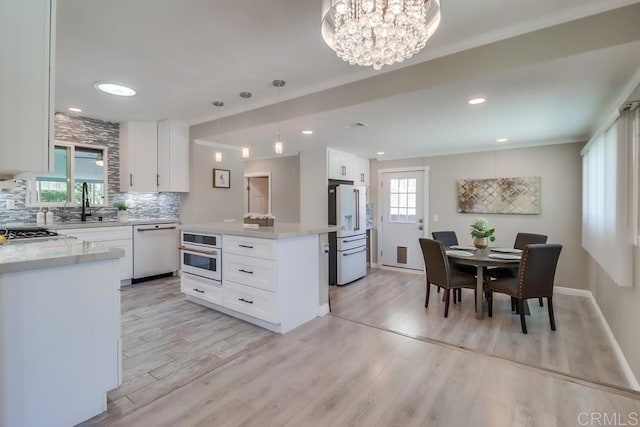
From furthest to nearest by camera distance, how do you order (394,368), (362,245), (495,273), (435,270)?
(362,245) → (495,273) → (435,270) → (394,368)

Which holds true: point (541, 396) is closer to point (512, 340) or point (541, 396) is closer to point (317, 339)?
point (512, 340)

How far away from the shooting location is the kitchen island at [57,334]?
4.75ft

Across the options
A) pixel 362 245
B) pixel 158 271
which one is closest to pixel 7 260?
pixel 158 271

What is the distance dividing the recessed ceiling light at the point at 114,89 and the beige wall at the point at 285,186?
3.02 meters

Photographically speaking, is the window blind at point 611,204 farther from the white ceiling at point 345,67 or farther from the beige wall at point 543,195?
the beige wall at point 543,195

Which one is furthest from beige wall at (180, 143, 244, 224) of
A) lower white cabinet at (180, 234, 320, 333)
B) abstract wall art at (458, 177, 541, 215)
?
abstract wall art at (458, 177, 541, 215)

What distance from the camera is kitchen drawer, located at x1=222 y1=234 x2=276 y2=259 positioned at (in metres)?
2.84

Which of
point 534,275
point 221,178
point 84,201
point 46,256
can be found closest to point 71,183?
point 84,201

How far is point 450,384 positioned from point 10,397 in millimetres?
2458

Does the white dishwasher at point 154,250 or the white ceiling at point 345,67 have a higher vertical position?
the white ceiling at point 345,67

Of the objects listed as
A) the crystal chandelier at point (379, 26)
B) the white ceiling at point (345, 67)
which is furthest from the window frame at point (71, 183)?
the crystal chandelier at point (379, 26)

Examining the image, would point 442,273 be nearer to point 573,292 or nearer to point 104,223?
point 573,292

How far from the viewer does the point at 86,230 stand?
396 cm

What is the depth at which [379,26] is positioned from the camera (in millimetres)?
1487
